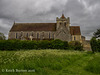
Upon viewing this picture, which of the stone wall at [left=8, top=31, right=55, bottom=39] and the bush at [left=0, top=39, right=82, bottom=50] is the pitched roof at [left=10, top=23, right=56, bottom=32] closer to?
the stone wall at [left=8, top=31, right=55, bottom=39]

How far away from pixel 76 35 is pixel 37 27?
20.8m

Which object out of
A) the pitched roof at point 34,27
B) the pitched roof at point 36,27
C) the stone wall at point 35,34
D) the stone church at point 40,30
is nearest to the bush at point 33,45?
the stone church at point 40,30

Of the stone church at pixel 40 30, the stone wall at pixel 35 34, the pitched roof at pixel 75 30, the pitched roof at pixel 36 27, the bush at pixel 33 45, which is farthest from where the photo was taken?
the pitched roof at pixel 36 27

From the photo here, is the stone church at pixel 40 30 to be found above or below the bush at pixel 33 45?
above

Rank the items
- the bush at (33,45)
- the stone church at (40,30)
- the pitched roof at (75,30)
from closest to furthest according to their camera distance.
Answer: the bush at (33,45) < the pitched roof at (75,30) < the stone church at (40,30)

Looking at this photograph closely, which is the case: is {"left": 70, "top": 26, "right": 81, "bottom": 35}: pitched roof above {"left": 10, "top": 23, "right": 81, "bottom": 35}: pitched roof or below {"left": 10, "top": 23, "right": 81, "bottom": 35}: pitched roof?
below

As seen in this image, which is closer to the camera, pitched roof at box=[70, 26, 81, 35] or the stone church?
pitched roof at box=[70, 26, 81, 35]

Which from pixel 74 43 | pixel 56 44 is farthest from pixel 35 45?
pixel 74 43

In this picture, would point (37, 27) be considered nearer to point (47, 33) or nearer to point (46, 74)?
point (47, 33)

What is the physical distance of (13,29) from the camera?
47375mm

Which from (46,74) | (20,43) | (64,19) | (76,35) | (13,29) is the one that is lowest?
(46,74)

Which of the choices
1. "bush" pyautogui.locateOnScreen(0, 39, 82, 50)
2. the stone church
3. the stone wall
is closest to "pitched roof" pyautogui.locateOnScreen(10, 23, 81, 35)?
the stone church

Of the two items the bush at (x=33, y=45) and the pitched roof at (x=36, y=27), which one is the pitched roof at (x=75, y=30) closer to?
the pitched roof at (x=36, y=27)

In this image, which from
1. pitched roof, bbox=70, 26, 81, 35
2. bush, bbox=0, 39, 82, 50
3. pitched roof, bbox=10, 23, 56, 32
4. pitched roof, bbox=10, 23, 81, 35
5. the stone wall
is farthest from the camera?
pitched roof, bbox=10, 23, 56, 32
